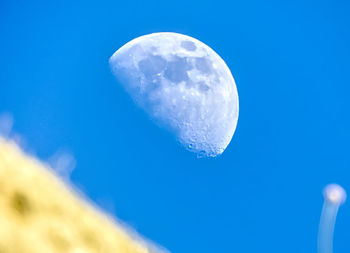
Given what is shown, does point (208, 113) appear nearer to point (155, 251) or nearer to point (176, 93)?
point (176, 93)

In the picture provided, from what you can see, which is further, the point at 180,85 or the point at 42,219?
the point at 180,85

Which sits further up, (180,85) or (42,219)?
(180,85)

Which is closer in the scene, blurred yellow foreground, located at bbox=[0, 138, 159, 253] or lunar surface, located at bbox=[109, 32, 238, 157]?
blurred yellow foreground, located at bbox=[0, 138, 159, 253]

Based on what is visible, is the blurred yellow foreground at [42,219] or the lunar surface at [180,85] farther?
the lunar surface at [180,85]

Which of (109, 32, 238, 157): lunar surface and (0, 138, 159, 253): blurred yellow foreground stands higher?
(109, 32, 238, 157): lunar surface

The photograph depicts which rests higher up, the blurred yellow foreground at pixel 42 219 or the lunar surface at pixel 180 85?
the lunar surface at pixel 180 85
